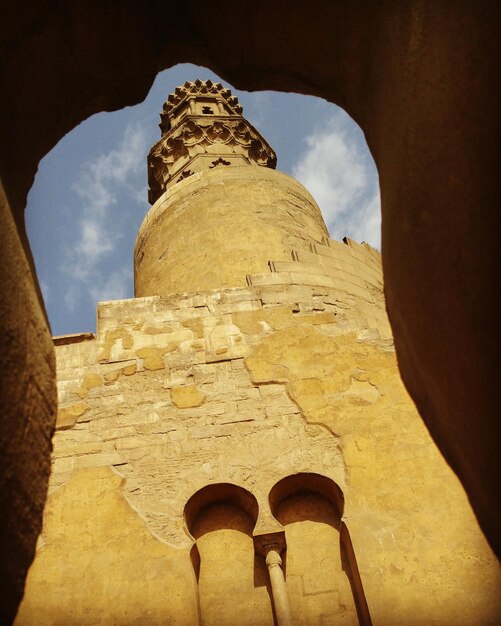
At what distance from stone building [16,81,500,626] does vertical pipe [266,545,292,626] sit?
11 millimetres

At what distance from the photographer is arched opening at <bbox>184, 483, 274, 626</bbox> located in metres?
4.47

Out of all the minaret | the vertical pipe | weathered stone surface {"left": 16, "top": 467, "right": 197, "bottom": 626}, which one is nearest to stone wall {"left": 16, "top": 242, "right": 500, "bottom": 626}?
weathered stone surface {"left": 16, "top": 467, "right": 197, "bottom": 626}

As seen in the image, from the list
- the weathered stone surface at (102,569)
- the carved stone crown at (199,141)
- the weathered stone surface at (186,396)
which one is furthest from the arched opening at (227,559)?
the carved stone crown at (199,141)

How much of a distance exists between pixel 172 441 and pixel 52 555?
1200 mm

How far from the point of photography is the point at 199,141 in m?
11.8

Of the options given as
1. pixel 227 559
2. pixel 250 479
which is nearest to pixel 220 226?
pixel 250 479

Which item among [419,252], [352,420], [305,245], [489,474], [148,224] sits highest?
[148,224]

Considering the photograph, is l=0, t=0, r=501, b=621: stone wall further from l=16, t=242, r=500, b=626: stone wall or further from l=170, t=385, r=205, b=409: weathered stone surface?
l=170, t=385, r=205, b=409: weathered stone surface

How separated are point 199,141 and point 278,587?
8.97 meters

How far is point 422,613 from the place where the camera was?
13.3 ft

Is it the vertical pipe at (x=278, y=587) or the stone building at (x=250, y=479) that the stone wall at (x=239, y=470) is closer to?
the stone building at (x=250, y=479)

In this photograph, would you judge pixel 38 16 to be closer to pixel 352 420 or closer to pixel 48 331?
pixel 48 331

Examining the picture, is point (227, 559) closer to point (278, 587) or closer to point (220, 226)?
point (278, 587)

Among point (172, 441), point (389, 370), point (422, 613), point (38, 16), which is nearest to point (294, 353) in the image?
point (389, 370)
